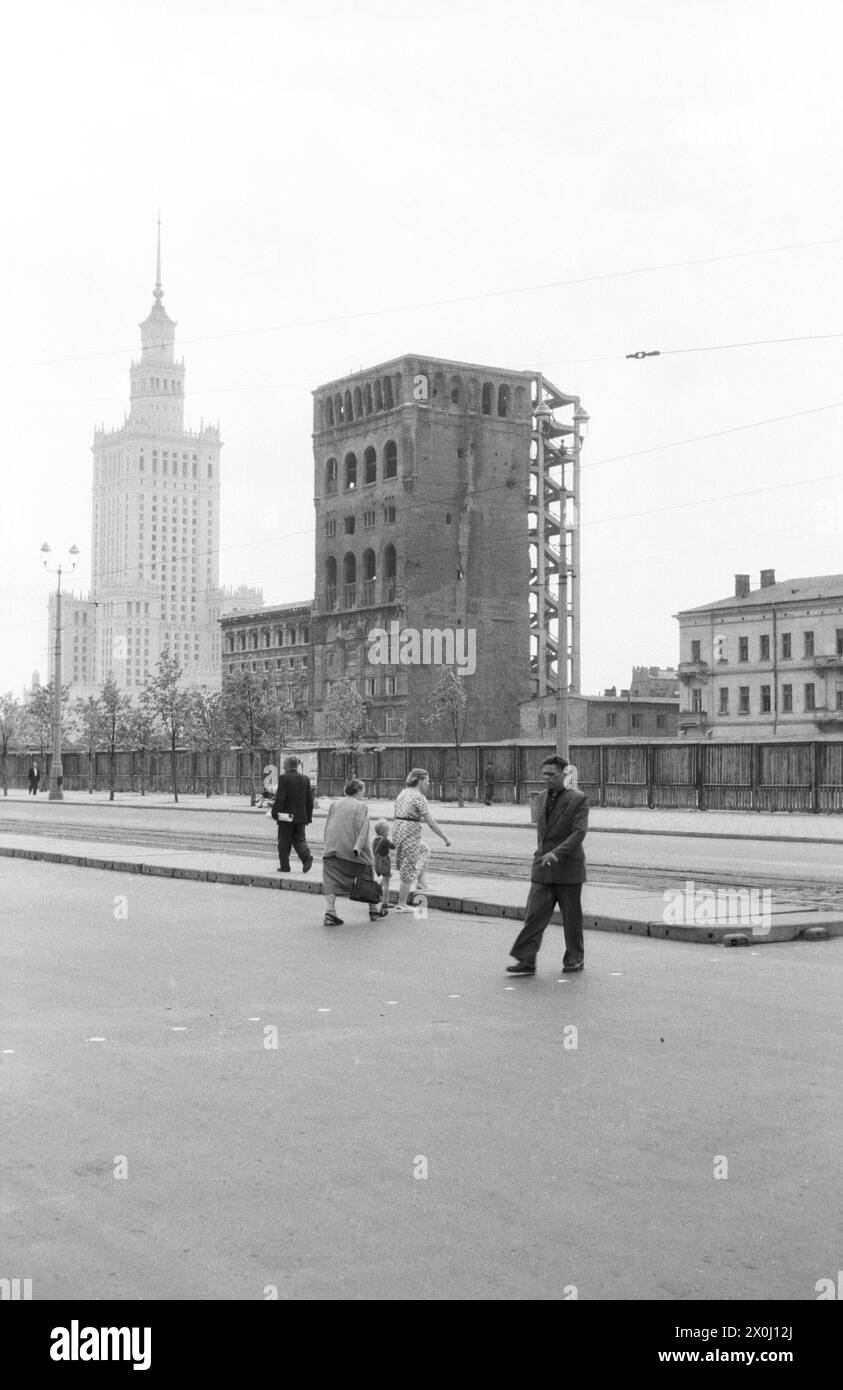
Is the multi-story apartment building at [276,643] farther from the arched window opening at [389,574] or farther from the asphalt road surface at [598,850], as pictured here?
the asphalt road surface at [598,850]

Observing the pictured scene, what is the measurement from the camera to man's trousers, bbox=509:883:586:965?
11.4 metres

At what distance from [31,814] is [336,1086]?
126 ft

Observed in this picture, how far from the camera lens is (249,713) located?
61.3 meters

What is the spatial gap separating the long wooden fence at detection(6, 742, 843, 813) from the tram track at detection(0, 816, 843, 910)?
1720cm

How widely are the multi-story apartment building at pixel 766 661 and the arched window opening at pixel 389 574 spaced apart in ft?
61.5

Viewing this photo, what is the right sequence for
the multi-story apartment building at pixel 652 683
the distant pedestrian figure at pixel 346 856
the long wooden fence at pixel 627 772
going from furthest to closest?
the multi-story apartment building at pixel 652 683, the long wooden fence at pixel 627 772, the distant pedestrian figure at pixel 346 856

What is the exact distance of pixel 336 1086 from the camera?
7.37 meters

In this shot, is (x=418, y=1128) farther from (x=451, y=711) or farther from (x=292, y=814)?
(x=451, y=711)

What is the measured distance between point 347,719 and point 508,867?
47987 millimetres

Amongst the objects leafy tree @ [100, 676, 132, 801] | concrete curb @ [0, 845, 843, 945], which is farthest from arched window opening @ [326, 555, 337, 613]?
concrete curb @ [0, 845, 843, 945]

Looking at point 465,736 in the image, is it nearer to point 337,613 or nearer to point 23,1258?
point 337,613

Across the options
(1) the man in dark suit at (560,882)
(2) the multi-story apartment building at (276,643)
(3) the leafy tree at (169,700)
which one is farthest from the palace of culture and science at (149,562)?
(1) the man in dark suit at (560,882)

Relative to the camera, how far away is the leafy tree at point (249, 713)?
61.3 metres

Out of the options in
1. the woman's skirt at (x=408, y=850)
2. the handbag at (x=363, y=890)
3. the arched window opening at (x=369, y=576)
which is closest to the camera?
the handbag at (x=363, y=890)
